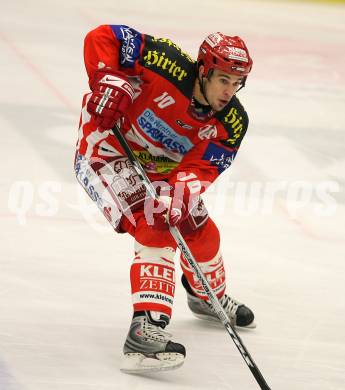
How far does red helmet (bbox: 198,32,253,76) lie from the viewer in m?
3.89

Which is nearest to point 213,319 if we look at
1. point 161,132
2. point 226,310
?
point 226,310

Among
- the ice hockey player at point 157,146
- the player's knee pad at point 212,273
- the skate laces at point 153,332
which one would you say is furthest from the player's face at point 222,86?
the skate laces at point 153,332

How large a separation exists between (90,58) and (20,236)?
4.46ft

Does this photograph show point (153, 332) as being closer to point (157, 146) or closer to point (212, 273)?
point (212, 273)

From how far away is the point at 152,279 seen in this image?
3881mm

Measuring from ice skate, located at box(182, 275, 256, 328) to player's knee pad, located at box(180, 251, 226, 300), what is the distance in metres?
0.06

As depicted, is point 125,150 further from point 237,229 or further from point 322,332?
point 237,229

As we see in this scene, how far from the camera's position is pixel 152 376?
3857 millimetres

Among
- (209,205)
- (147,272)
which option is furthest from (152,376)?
(209,205)

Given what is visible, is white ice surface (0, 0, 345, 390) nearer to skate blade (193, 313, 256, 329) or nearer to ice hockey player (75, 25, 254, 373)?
skate blade (193, 313, 256, 329)

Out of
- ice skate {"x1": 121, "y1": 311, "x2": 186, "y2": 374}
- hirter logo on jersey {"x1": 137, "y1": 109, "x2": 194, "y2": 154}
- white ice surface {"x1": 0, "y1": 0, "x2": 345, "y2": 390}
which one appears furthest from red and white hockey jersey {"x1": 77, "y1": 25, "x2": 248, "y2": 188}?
white ice surface {"x1": 0, "y1": 0, "x2": 345, "y2": 390}

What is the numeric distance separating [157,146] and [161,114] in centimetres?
14

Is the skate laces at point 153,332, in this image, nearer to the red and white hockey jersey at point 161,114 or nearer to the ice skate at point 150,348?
the ice skate at point 150,348

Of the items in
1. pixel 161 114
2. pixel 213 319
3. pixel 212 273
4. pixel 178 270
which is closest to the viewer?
pixel 161 114
